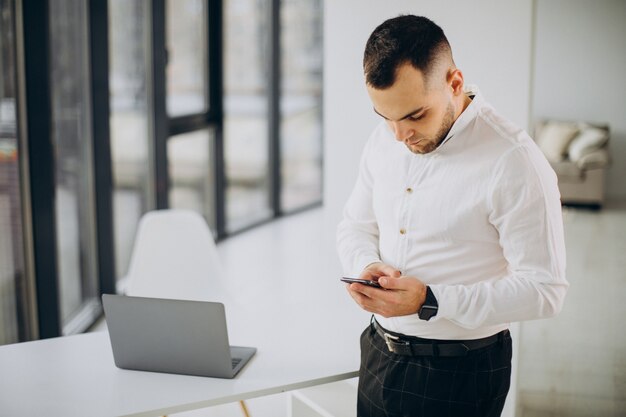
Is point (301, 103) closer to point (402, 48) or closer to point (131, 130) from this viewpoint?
point (131, 130)

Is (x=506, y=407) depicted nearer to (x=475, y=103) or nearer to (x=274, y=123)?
(x=475, y=103)

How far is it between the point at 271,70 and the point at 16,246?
3953mm

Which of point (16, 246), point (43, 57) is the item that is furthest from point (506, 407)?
point (43, 57)

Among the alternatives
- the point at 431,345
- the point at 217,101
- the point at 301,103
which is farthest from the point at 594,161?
the point at 301,103

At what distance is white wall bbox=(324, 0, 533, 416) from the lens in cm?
275

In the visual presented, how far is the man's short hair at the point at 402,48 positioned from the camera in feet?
5.47

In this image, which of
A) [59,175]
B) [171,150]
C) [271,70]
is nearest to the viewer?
[59,175]

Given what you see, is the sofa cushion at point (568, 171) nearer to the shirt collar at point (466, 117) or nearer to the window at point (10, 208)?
the shirt collar at point (466, 117)

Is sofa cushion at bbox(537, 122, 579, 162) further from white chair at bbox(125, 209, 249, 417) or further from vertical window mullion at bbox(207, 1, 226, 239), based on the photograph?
vertical window mullion at bbox(207, 1, 226, 239)

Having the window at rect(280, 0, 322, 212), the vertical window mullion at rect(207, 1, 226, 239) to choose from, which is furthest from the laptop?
the window at rect(280, 0, 322, 212)

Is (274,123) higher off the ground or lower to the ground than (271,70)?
lower

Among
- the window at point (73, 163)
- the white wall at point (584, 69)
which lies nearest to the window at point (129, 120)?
the window at point (73, 163)

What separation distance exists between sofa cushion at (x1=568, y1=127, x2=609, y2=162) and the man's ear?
1.34m

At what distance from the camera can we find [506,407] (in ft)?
9.46
